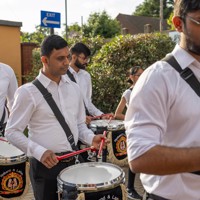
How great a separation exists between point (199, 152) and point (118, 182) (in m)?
1.36

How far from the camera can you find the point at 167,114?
4.58ft

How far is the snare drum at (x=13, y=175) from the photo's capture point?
10.8 feet

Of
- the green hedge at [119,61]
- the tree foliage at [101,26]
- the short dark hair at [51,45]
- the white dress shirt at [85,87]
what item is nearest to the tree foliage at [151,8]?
the tree foliage at [101,26]

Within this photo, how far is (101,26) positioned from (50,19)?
83.3 feet

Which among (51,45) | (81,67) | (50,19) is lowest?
(81,67)

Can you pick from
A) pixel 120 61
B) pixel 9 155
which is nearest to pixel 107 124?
pixel 9 155

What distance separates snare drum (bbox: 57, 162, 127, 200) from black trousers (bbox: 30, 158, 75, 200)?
0.12 meters

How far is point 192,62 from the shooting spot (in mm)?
1453

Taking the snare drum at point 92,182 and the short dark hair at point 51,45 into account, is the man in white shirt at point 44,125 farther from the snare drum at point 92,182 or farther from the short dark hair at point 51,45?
the snare drum at point 92,182

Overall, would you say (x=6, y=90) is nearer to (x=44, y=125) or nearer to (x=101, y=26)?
(x=44, y=125)

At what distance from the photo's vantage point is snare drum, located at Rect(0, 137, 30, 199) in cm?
329

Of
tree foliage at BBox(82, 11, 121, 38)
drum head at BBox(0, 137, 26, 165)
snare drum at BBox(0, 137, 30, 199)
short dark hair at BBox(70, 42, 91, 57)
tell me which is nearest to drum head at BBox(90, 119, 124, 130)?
short dark hair at BBox(70, 42, 91, 57)

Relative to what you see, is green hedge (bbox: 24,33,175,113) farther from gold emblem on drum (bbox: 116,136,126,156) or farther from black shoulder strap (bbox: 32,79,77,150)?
black shoulder strap (bbox: 32,79,77,150)

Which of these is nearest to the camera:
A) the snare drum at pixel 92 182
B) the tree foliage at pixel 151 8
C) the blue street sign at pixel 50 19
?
the snare drum at pixel 92 182
